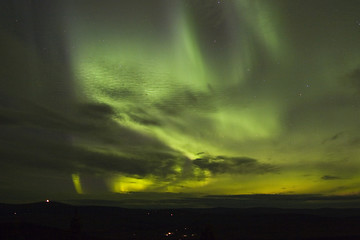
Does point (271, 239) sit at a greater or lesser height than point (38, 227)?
lesser

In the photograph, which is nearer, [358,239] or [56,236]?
[56,236]

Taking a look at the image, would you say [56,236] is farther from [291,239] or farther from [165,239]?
[291,239]

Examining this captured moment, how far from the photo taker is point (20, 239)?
58281mm

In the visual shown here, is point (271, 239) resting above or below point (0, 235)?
below

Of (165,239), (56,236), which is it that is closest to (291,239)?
(165,239)

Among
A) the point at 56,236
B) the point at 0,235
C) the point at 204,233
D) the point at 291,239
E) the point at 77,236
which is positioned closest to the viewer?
the point at 204,233

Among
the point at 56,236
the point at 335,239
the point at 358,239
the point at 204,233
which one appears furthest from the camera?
the point at 335,239

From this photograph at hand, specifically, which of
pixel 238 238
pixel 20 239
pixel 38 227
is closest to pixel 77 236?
pixel 20 239

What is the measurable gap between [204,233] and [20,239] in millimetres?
40783

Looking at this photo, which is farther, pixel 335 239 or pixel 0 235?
pixel 335 239

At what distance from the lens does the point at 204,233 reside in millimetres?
38125

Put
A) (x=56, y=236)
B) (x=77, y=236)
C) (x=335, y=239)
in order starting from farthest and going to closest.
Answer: (x=335, y=239) < (x=56, y=236) < (x=77, y=236)

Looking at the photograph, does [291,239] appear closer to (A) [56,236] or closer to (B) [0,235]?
(A) [56,236]

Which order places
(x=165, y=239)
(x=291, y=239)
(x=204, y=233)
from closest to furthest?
(x=204, y=233)
(x=165, y=239)
(x=291, y=239)
